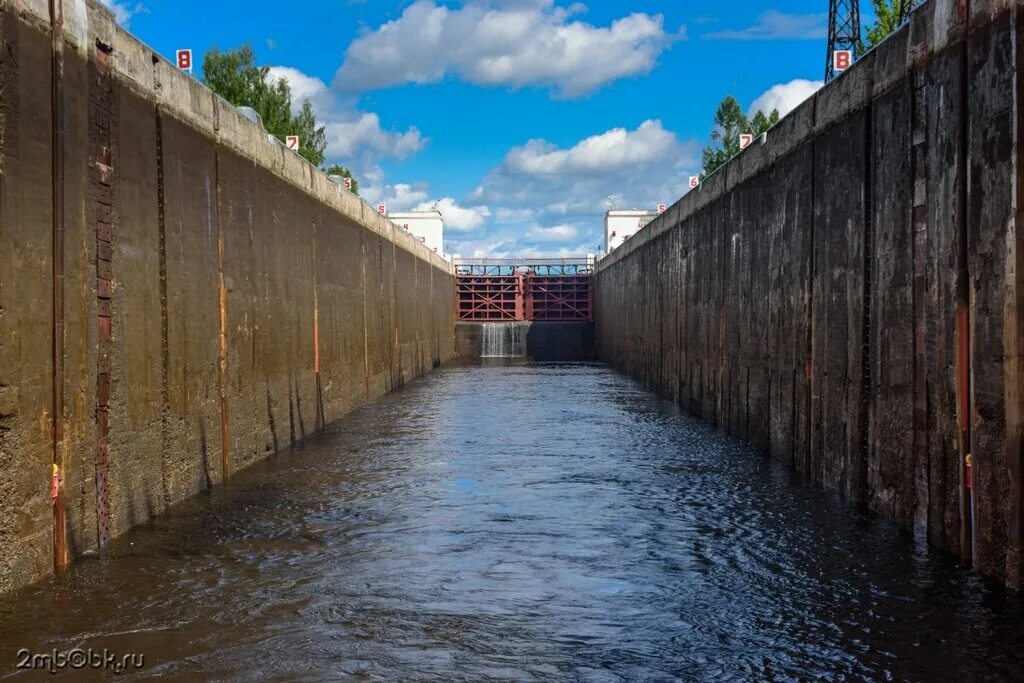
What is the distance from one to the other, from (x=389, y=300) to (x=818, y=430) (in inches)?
651

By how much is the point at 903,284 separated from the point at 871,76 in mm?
2518

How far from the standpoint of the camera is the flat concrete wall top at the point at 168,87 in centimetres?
738

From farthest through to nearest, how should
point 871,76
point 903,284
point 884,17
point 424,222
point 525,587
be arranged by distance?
1. point 424,222
2. point 884,17
3. point 871,76
4. point 903,284
5. point 525,587

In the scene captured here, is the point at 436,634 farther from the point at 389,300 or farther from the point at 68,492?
the point at 389,300

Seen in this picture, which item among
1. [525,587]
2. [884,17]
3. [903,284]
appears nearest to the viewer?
[525,587]

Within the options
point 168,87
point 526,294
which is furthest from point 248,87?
point 168,87

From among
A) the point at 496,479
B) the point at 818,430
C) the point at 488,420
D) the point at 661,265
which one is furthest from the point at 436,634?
the point at 661,265

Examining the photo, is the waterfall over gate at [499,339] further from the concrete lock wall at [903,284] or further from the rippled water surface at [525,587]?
the rippled water surface at [525,587]

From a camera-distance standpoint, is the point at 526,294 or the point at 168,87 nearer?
the point at 168,87

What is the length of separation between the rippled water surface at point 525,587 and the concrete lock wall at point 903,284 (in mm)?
645

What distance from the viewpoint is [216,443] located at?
1073 cm

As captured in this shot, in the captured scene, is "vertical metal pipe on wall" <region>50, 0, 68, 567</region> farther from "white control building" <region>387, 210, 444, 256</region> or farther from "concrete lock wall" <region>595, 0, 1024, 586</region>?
"white control building" <region>387, 210, 444, 256</region>

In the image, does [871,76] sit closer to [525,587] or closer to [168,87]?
[525,587]

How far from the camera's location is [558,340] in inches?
1758
